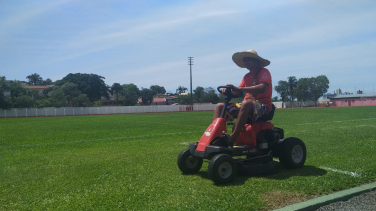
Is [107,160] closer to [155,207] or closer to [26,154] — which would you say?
[26,154]

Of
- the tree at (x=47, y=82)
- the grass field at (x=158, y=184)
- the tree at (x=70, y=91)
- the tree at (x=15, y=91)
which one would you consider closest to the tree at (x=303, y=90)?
the tree at (x=70, y=91)

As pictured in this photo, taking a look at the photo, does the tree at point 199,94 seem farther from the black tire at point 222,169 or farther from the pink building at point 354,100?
the black tire at point 222,169

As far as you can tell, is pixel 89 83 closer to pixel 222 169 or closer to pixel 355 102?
pixel 355 102

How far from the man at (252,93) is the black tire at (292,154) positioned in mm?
649

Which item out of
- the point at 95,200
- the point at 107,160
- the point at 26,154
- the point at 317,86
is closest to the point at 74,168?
the point at 107,160

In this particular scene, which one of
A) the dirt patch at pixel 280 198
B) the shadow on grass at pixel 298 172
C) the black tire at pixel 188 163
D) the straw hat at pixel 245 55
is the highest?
the straw hat at pixel 245 55

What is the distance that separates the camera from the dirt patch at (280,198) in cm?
352

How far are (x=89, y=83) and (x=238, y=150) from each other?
91531mm

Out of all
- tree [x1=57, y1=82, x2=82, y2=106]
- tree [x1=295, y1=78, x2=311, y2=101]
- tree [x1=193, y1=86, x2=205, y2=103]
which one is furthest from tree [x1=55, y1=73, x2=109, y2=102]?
tree [x1=295, y1=78, x2=311, y2=101]

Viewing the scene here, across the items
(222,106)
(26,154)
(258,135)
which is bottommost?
(26,154)

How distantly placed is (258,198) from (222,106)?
1.75m

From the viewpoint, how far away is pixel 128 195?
3.93 meters

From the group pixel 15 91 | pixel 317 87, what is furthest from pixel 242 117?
pixel 317 87

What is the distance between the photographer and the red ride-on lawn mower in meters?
4.39
